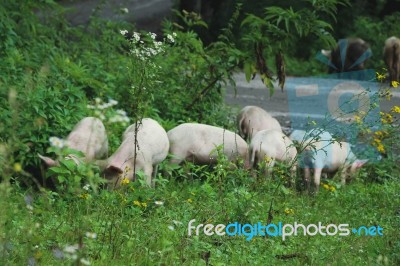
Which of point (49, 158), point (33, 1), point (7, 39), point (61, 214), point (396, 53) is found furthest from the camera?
point (396, 53)

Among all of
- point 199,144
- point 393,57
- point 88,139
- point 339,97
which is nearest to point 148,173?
point 88,139

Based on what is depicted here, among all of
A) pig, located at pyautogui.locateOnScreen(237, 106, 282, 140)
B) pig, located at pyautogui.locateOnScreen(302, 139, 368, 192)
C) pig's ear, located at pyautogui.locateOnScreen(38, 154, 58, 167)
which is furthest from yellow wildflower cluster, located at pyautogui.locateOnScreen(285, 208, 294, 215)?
pig, located at pyautogui.locateOnScreen(237, 106, 282, 140)

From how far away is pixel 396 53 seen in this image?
44.4 ft

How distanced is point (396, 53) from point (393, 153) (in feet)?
16.9

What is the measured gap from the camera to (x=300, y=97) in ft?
44.4

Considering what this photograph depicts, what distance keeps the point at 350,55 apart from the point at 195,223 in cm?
1063

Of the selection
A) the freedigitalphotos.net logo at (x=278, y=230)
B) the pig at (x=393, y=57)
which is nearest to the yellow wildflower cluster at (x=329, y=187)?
the freedigitalphotos.net logo at (x=278, y=230)

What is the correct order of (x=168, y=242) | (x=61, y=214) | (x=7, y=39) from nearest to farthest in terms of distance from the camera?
(x=168, y=242) < (x=61, y=214) < (x=7, y=39)

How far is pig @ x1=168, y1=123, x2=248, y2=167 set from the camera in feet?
26.3

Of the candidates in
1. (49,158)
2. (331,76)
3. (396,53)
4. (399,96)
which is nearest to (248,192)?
(49,158)

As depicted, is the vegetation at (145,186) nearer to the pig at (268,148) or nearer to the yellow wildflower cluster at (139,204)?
the yellow wildflower cluster at (139,204)

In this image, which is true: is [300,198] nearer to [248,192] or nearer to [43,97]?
[248,192]

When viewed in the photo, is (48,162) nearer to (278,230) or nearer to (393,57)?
(278,230)

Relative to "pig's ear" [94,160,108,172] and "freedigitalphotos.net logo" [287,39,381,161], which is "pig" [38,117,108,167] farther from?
"freedigitalphotos.net logo" [287,39,381,161]
